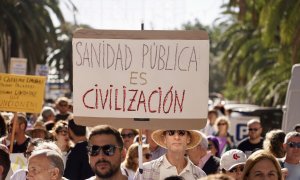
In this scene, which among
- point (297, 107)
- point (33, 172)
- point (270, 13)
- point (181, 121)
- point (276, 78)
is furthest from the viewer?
point (276, 78)

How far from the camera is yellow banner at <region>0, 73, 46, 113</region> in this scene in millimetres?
11609

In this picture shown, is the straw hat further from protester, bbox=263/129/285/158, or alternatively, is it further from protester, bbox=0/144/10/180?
protester, bbox=263/129/285/158

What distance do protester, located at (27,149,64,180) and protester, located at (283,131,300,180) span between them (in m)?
2.69

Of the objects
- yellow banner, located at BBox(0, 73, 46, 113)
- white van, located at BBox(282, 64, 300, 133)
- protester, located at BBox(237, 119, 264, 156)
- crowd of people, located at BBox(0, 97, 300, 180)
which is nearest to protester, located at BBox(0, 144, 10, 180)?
crowd of people, located at BBox(0, 97, 300, 180)

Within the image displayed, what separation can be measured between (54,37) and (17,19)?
9.31ft

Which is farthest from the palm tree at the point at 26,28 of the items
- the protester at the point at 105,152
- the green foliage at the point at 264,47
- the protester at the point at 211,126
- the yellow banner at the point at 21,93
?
the protester at the point at 105,152

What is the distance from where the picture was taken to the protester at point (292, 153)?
8195mm

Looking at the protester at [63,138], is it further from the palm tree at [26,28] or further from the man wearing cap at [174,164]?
the palm tree at [26,28]

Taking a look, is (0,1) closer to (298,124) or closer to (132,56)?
(298,124)

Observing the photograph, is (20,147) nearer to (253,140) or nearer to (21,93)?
(21,93)

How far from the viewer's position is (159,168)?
22.5 ft

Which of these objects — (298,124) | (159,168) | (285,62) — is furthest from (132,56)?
(285,62)

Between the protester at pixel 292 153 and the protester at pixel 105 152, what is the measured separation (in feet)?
7.76

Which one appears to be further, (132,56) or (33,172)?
(132,56)
